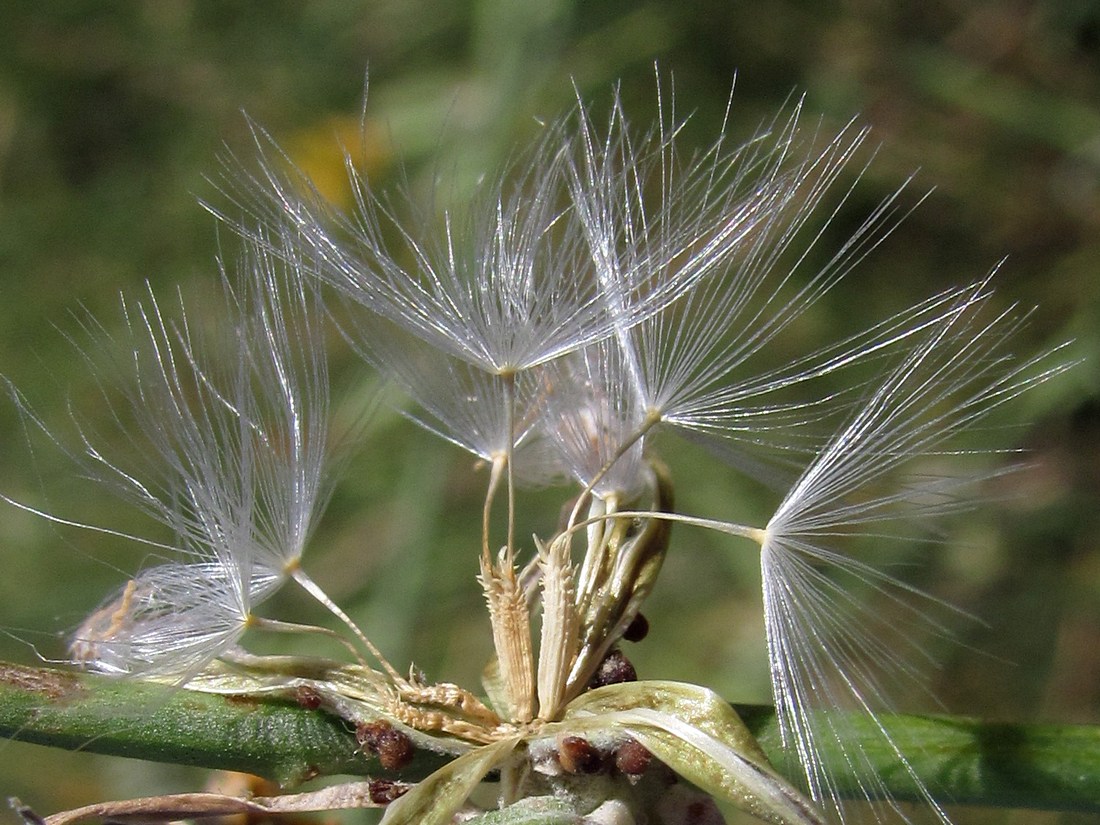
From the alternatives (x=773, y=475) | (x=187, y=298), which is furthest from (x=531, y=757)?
(x=187, y=298)

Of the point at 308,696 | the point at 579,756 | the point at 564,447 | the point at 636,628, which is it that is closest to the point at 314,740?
the point at 308,696

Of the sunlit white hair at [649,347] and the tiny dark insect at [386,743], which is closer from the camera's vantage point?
the tiny dark insect at [386,743]

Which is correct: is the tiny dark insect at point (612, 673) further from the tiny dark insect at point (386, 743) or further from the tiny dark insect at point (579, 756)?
the tiny dark insect at point (386, 743)

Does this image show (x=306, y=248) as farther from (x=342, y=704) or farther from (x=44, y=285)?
(x=44, y=285)

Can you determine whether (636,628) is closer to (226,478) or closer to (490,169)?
(226,478)

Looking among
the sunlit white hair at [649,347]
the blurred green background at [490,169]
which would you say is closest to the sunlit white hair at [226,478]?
the sunlit white hair at [649,347]

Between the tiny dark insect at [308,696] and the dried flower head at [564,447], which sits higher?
the dried flower head at [564,447]
